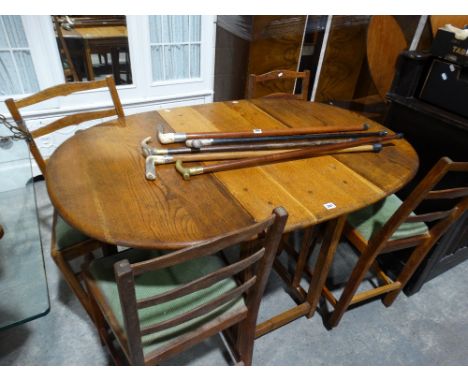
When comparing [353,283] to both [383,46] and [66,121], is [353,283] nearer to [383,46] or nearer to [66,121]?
[66,121]

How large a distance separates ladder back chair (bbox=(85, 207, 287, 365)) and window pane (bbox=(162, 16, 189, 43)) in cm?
184

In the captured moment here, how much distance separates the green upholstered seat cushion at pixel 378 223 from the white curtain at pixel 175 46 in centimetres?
184

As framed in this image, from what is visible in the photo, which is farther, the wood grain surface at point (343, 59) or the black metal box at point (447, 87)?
the wood grain surface at point (343, 59)

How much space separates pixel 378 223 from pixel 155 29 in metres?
2.02

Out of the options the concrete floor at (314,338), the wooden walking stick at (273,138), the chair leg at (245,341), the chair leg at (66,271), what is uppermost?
the wooden walking stick at (273,138)

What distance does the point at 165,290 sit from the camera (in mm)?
1068

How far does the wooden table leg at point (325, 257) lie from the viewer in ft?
4.17

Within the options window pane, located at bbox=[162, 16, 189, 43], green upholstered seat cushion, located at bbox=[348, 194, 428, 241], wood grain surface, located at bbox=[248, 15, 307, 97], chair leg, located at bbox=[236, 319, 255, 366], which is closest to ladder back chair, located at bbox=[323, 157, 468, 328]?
green upholstered seat cushion, located at bbox=[348, 194, 428, 241]

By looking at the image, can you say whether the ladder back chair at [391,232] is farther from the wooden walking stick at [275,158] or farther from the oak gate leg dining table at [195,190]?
the wooden walking stick at [275,158]

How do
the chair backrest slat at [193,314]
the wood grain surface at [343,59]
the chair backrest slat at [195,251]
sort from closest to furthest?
the chair backrest slat at [195,251] < the chair backrest slat at [193,314] < the wood grain surface at [343,59]

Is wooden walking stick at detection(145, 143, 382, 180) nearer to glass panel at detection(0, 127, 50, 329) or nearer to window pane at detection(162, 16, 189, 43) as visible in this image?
glass panel at detection(0, 127, 50, 329)

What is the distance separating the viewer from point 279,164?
1.26 m

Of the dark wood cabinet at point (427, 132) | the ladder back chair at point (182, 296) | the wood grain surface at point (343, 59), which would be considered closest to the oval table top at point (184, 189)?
the ladder back chair at point (182, 296)

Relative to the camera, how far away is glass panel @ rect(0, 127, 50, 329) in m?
1.02
